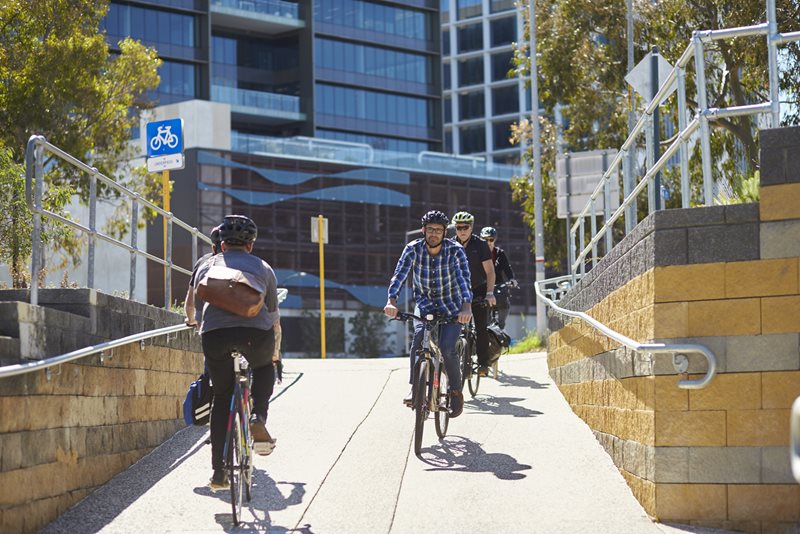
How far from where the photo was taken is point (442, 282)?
10672 mm

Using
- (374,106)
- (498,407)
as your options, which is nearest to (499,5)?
(374,106)

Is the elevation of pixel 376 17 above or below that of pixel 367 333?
above

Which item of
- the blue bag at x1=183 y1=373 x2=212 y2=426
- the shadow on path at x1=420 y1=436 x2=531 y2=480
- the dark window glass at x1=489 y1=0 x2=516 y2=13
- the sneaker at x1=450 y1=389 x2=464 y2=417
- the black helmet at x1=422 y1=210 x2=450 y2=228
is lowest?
the shadow on path at x1=420 y1=436 x2=531 y2=480

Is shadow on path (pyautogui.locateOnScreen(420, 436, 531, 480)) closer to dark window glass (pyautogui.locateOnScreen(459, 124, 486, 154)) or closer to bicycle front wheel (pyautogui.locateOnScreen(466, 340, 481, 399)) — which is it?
bicycle front wheel (pyautogui.locateOnScreen(466, 340, 481, 399))

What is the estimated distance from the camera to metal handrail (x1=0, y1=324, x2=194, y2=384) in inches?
283

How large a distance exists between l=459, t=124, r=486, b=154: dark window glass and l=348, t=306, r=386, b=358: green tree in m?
33.3

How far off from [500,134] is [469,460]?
87.7m

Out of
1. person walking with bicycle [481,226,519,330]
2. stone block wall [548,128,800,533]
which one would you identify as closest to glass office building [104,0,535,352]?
person walking with bicycle [481,226,519,330]

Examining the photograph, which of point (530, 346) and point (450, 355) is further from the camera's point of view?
point (530, 346)

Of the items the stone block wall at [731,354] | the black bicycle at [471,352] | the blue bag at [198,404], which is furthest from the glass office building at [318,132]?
the stone block wall at [731,354]

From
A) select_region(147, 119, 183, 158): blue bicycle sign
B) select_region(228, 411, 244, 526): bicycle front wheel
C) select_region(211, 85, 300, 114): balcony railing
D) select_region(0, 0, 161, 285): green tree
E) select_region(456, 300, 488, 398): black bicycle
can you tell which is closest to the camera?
select_region(228, 411, 244, 526): bicycle front wheel

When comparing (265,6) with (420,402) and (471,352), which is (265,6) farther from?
(420,402)

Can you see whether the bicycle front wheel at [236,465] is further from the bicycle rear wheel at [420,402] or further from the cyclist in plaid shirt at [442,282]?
the cyclist in plaid shirt at [442,282]

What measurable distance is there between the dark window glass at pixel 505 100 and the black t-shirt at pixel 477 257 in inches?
3317
